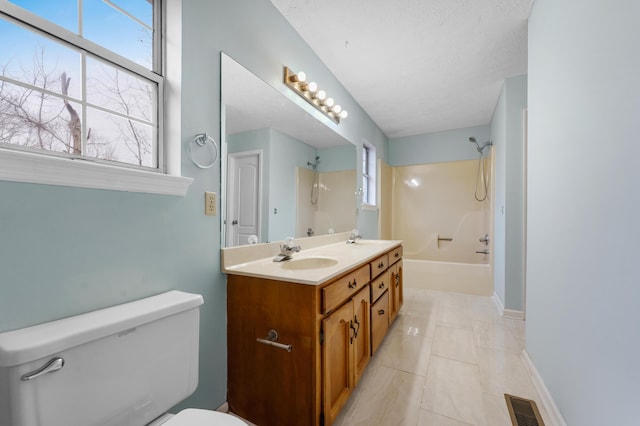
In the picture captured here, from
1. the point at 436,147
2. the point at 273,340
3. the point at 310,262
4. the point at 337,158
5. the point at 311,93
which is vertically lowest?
the point at 273,340

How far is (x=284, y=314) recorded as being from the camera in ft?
3.91

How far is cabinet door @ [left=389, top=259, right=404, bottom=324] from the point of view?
2363 mm

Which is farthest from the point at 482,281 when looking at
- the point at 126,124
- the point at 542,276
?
the point at 126,124

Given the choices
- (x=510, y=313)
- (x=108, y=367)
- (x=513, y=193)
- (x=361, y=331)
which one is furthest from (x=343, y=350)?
(x=513, y=193)

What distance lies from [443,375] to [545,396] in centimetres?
51

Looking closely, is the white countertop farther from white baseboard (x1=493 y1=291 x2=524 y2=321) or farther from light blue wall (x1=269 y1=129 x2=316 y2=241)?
white baseboard (x1=493 y1=291 x2=524 y2=321)

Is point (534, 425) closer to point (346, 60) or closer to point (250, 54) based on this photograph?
point (250, 54)

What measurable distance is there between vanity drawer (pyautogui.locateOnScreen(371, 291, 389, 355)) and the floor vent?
77 cm

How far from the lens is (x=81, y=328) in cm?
72

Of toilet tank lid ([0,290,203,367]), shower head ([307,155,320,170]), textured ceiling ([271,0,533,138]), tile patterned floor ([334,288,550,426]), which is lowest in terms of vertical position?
tile patterned floor ([334,288,550,426])

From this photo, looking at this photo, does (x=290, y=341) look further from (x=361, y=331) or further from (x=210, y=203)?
(x=210, y=203)

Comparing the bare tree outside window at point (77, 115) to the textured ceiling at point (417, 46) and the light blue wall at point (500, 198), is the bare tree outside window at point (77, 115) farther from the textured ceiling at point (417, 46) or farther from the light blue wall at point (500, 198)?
the light blue wall at point (500, 198)

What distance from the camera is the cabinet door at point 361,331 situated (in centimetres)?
151

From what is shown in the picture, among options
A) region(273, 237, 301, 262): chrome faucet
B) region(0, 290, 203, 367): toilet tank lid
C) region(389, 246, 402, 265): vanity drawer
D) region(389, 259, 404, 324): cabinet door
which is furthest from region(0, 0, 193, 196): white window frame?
region(389, 259, 404, 324): cabinet door
